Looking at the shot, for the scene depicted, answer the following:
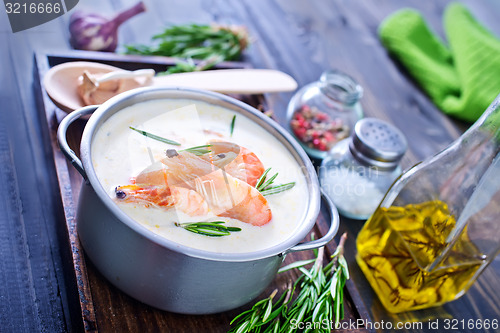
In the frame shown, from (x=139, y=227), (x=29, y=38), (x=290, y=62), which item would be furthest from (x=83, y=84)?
(x=290, y=62)

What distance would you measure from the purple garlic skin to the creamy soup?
435 millimetres

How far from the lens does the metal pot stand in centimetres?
72

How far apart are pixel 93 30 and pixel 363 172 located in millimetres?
742

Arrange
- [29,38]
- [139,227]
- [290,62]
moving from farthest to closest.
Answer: [290,62], [29,38], [139,227]

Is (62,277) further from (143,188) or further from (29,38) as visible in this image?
(29,38)

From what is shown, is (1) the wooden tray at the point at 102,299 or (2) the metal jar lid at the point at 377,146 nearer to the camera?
(1) the wooden tray at the point at 102,299

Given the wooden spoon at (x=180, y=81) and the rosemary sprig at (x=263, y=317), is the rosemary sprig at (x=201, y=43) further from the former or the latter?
the rosemary sprig at (x=263, y=317)

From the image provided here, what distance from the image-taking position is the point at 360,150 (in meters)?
1.14

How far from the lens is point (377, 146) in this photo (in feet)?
3.71

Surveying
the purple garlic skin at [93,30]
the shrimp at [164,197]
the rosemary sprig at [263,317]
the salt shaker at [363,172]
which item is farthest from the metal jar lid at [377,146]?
the purple garlic skin at [93,30]

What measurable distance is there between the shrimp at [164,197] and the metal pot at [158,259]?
46 mm

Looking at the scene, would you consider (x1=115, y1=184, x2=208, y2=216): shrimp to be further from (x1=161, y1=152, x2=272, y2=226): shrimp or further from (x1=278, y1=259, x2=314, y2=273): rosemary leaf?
(x1=278, y1=259, x2=314, y2=273): rosemary leaf

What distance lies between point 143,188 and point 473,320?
75 cm

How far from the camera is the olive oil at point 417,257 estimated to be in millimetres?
973
